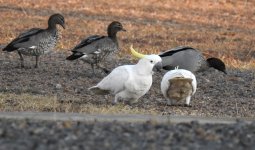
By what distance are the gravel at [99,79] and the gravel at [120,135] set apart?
3.36 meters

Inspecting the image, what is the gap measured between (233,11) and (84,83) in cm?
Answer: 3022

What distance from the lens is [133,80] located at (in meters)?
12.6

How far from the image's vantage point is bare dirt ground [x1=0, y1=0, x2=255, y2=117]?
41.7 feet

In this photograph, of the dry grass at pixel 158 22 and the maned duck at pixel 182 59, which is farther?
the dry grass at pixel 158 22

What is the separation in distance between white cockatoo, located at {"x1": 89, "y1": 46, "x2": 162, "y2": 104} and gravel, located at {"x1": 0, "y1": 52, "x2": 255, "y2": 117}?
0.27 m

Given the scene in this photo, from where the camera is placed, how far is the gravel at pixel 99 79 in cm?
1288

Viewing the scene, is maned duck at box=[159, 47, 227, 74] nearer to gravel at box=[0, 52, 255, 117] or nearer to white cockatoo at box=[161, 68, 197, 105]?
gravel at box=[0, 52, 255, 117]

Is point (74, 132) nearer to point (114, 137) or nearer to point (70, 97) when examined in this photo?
point (114, 137)

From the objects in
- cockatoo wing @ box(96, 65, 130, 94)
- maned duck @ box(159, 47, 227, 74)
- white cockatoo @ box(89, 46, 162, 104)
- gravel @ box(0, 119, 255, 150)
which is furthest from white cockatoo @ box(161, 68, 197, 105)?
gravel @ box(0, 119, 255, 150)

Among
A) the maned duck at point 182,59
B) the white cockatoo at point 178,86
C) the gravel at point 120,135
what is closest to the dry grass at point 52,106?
the white cockatoo at point 178,86

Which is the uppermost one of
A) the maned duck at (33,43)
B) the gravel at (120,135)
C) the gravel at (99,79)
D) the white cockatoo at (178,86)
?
the gravel at (120,135)

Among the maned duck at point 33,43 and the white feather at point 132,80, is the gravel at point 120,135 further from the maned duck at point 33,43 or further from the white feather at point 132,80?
the maned duck at point 33,43

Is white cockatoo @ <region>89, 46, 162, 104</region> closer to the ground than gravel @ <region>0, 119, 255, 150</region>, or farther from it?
closer to the ground

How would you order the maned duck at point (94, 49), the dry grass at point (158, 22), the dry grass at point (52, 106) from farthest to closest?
the dry grass at point (158, 22) → the maned duck at point (94, 49) → the dry grass at point (52, 106)
